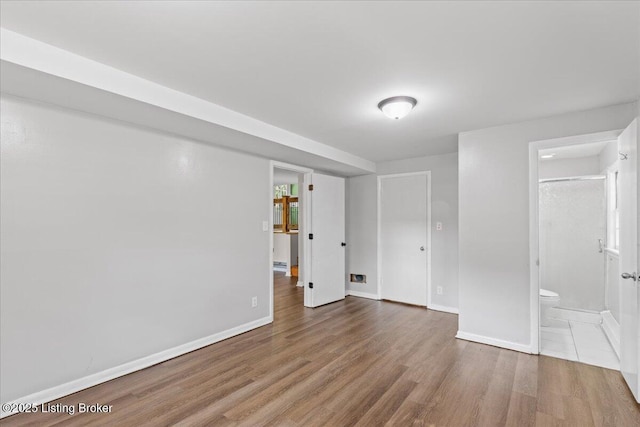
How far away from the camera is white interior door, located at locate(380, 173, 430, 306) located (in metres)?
4.91

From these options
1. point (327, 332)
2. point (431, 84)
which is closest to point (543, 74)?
point (431, 84)

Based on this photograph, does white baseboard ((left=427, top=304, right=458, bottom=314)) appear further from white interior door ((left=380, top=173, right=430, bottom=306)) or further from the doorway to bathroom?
the doorway to bathroom

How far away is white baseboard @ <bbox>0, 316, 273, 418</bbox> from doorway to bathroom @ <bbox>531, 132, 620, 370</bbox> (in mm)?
3684

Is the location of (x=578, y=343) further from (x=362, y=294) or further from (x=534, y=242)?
(x=362, y=294)

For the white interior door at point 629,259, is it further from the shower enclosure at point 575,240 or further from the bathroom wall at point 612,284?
the shower enclosure at point 575,240

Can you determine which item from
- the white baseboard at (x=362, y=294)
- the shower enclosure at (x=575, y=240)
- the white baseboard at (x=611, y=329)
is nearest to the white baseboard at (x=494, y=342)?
the white baseboard at (x=611, y=329)

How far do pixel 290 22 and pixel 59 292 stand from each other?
2557mm

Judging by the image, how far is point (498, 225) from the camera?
3.37 meters

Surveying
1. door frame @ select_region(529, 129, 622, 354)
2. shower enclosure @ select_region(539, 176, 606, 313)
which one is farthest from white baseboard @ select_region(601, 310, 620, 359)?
door frame @ select_region(529, 129, 622, 354)

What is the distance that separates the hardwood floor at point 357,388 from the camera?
6.95 ft

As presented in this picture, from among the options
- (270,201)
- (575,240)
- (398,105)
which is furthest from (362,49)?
(575,240)

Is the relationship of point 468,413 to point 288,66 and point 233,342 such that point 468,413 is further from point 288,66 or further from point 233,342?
point 288,66

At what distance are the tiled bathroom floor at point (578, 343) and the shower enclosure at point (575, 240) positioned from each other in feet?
1.75

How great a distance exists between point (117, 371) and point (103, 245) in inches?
42.6
